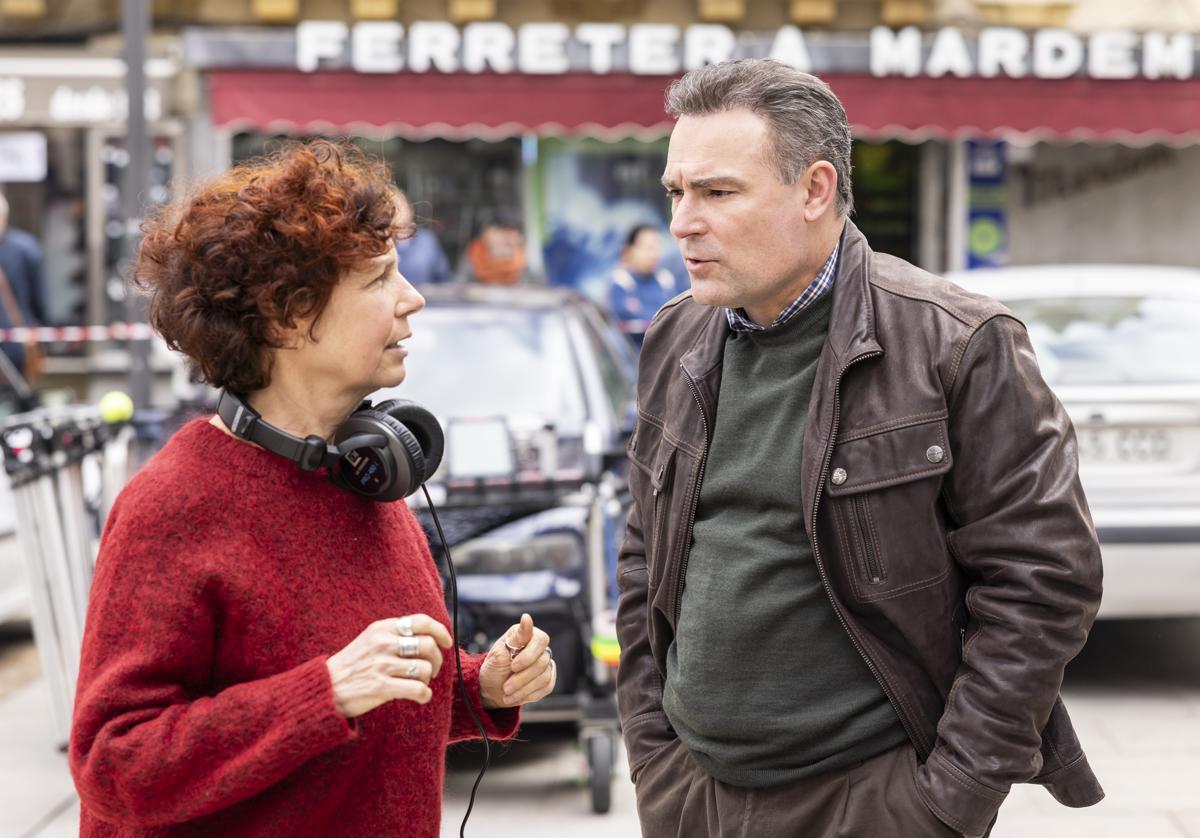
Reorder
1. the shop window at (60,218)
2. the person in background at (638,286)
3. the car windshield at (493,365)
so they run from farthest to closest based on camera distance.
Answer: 1. the shop window at (60,218)
2. the person in background at (638,286)
3. the car windshield at (493,365)

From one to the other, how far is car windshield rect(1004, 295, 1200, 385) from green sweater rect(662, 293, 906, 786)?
3.82m

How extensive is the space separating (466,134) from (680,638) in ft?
31.3

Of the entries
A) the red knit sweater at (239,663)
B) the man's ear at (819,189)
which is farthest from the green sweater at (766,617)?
the red knit sweater at (239,663)

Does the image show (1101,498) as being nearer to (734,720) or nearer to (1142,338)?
(1142,338)

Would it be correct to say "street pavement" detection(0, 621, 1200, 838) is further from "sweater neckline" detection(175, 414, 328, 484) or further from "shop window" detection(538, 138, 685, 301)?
"shop window" detection(538, 138, 685, 301)

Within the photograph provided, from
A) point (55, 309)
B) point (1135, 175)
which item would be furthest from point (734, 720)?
point (1135, 175)

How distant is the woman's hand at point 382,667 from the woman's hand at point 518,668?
1.26ft

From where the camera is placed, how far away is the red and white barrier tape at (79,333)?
9258 millimetres

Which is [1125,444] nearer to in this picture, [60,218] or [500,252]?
[500,252]

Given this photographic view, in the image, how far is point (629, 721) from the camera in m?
2.75

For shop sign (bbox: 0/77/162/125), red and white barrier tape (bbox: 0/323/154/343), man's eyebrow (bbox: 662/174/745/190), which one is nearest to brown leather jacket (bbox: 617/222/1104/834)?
man's eyebrow (bbox: 662/174/745/190)

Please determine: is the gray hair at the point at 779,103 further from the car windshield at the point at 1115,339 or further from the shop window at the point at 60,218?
the shop window at the point at 60,218

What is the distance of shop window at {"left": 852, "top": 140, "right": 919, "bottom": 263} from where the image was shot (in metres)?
15.4

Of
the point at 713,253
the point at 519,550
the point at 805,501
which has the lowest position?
the point at 519,550
